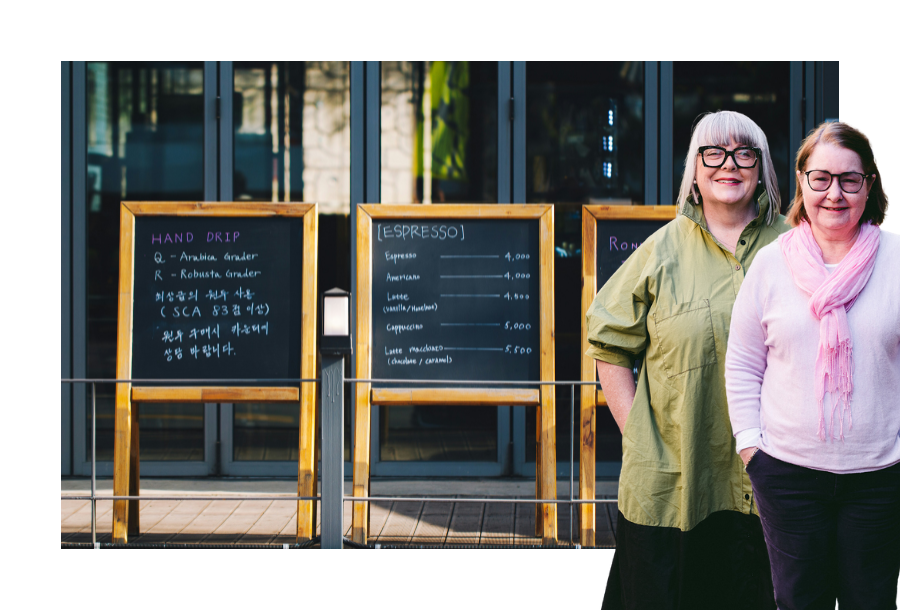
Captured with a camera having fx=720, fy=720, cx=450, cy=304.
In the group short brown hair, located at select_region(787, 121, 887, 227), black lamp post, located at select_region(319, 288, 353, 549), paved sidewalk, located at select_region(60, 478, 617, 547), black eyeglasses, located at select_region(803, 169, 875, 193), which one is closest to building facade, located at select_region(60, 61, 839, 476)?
paved sidewalk, located at select_region(60, 478, 617, 547)

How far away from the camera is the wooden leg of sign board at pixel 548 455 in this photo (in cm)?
347

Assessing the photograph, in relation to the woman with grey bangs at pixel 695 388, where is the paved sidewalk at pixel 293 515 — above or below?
below

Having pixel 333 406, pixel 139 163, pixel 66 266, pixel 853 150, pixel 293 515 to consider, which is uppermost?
pixel 139 163

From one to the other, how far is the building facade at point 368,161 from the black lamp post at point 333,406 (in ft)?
5.30

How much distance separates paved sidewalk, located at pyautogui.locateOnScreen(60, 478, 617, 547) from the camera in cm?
378

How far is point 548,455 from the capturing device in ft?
11.5

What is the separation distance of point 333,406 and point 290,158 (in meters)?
2.40

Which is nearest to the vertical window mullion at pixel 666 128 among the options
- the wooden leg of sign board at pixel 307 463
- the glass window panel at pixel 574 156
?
the glass window panel at pixel 574 156

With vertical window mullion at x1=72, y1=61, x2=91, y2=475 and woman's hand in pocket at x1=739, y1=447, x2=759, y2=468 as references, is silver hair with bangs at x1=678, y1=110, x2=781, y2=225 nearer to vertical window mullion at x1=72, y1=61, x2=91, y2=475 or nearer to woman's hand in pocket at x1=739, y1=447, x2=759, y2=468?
woman's hand in pocket at x1=739, y1=447, x2=759, y2=468

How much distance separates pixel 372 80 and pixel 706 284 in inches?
138

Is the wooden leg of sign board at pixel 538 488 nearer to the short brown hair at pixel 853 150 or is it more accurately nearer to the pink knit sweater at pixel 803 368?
the pink knit sweater at pixel 803 368

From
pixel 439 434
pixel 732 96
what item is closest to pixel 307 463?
pixel 439 434

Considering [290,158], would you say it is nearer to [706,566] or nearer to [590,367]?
[590,367]

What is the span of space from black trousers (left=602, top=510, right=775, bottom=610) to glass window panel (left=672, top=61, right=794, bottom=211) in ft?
10.9
